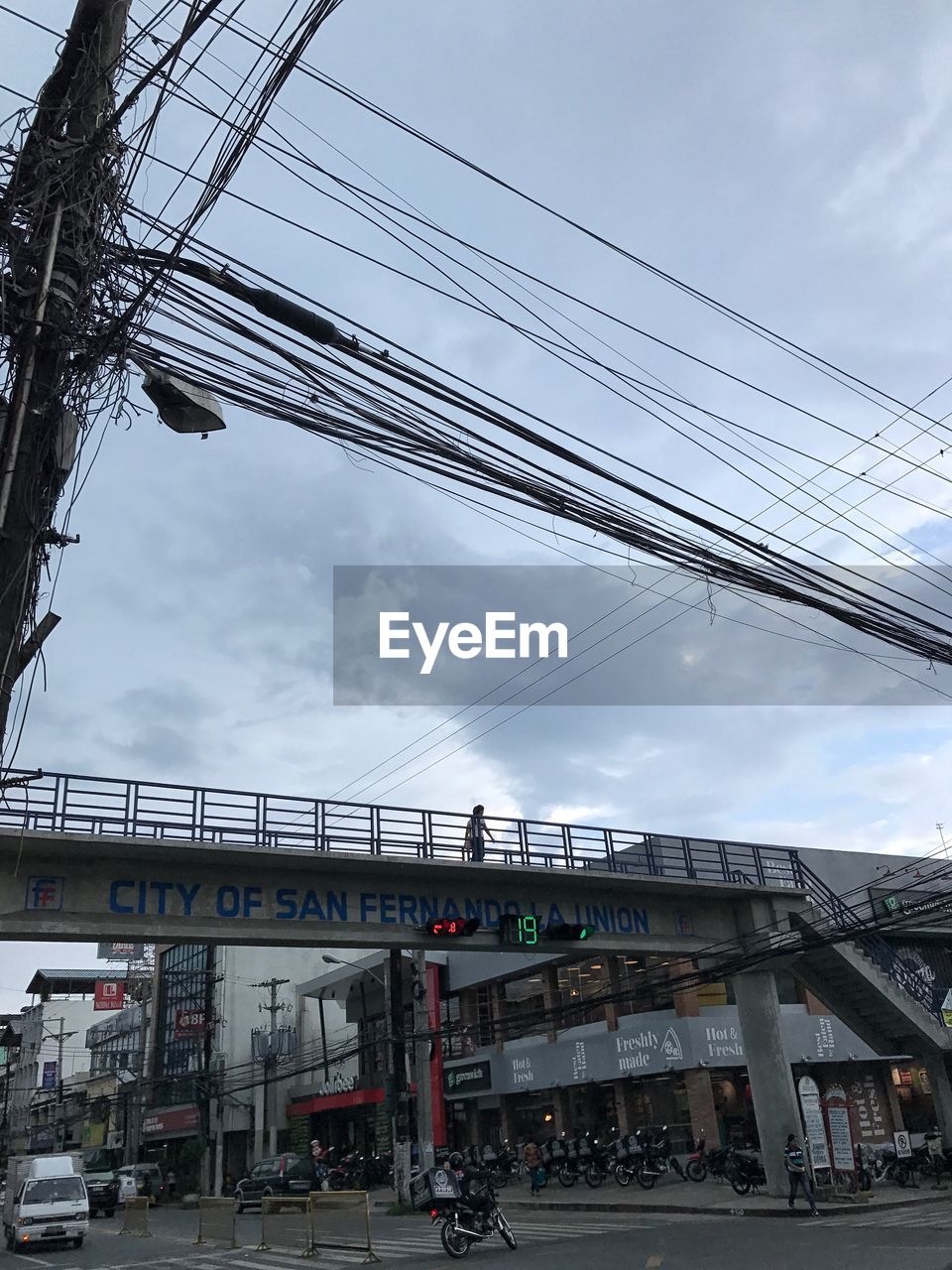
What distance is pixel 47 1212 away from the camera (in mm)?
25047

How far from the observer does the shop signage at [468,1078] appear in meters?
39.9

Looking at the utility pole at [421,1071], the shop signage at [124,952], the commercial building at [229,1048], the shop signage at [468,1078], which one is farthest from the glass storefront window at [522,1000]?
the shop signage at [124,952]

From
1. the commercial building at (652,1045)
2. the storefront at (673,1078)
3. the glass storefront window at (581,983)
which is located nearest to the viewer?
the commercial building at (652,1045)

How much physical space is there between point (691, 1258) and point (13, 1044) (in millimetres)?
101407

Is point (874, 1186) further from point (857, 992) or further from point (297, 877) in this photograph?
point (297, 877)

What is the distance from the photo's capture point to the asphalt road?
1373 cm

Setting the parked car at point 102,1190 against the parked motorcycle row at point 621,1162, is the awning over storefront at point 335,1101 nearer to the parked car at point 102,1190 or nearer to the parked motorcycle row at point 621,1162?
the parked motorcycle row at point 621,1162

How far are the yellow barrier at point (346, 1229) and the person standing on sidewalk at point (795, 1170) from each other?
8.41m

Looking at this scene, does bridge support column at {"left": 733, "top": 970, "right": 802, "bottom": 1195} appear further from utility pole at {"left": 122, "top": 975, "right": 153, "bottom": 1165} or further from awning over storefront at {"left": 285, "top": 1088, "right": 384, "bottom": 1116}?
utility pole at {"left": 122, "top": 975, "right": 153, "bottom": 1165}

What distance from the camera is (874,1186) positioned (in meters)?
23.4

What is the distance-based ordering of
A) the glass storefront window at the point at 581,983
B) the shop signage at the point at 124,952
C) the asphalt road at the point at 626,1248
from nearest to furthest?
the asphalt road at the point at 626,1248 → the glass storefront window at the point at 581,983 → the shop signage at the point at 124,952

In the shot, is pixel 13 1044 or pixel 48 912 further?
pixel 13 1044

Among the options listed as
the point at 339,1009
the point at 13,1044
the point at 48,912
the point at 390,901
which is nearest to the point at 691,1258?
the point at 390,901

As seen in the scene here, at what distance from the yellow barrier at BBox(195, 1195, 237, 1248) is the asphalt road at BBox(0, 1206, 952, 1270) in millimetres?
401
